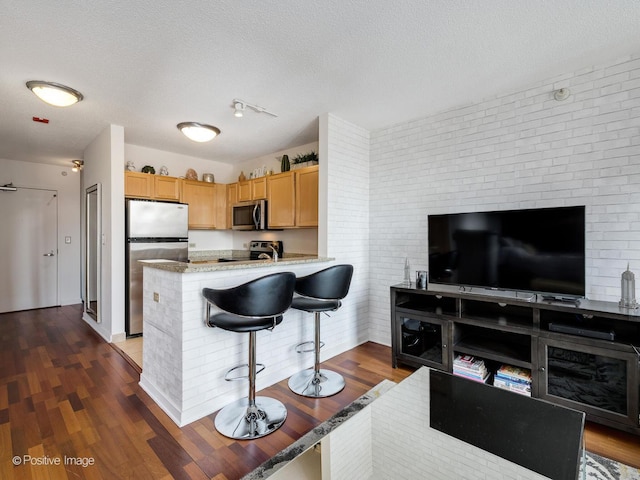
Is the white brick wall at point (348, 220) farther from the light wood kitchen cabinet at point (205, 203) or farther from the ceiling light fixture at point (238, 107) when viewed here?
the light wood kitchen cabinet at point (205, 203)

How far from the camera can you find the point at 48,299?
18.1 ft

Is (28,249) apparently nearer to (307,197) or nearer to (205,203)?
(205,203)

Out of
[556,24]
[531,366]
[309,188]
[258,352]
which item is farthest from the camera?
[309,188]

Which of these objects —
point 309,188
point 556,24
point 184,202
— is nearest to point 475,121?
point 556,24

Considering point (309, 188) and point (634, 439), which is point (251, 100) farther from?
point (634, 439)

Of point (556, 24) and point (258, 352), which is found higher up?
point (556, 24)

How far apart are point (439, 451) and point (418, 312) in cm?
150

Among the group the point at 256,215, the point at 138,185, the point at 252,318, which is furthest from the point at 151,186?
the point at 252,318

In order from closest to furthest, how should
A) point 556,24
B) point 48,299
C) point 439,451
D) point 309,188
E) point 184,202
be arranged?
point 439,451
point 556,24
point 309,188
point 184,202
point 48,299

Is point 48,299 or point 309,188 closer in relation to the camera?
point 309,188

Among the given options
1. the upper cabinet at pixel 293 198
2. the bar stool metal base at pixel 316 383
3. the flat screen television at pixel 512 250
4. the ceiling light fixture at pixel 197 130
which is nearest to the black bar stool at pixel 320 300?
the bar stool metal base at pixel 316 383

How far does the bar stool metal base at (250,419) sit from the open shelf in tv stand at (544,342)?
4.34 ft

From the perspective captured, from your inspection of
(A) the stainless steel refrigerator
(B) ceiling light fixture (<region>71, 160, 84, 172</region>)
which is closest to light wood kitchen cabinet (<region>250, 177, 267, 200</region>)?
(A) the stainless steel refrigerator

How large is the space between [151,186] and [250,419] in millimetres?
3650
